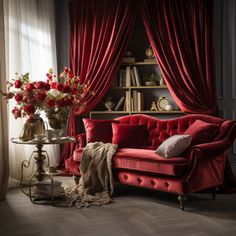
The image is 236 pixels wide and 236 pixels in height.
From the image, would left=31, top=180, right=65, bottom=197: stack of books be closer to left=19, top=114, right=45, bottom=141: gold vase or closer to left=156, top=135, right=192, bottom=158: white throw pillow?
left=19, top=114, right=45, bottom=141: gold vase

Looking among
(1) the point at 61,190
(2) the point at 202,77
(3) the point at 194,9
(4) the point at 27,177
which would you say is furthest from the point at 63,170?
(3) the point at 194,9

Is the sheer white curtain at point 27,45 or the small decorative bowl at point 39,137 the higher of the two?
the sheer white curtain at point 27,45

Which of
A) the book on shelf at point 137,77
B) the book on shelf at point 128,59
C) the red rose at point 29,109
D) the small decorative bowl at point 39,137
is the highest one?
the book on shelf at point 128,59

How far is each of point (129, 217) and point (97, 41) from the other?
9.41 feet

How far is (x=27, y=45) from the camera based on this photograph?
17.9ft

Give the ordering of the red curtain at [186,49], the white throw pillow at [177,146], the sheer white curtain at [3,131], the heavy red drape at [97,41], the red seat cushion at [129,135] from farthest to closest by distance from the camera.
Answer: the heavy red drape at [97,41] < the red curtain at [186,49] < the red seat cushion at [129,135] < the sheer white curtain at [3,131] < the white throw pillow at [177,146]

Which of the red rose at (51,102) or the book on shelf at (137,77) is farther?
the book on shelf at (137,77)

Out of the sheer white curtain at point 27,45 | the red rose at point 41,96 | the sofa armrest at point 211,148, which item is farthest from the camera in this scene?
the sheer white curtain at point 27,45

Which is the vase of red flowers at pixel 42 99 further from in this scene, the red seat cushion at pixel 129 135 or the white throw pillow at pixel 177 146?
the white throw pillow at pixel 177 146

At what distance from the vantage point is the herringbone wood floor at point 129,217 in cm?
340

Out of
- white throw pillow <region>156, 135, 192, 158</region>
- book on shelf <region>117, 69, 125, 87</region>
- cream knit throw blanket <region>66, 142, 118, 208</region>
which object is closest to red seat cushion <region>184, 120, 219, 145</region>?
white throw pillow <region>156, 135, 192, 158</region>

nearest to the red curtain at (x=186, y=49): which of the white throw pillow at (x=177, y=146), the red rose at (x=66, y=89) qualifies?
the white throw pillow at (x=177, y=146)

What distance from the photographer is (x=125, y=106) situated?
5918mm

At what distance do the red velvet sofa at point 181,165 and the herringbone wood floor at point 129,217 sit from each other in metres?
0.18
